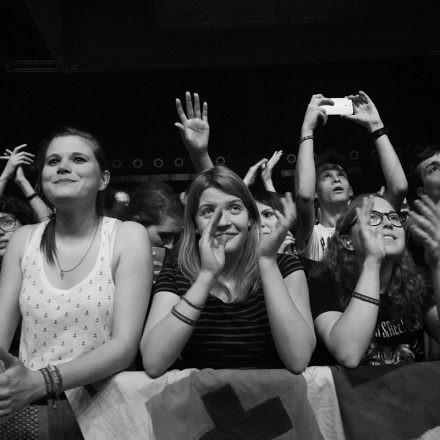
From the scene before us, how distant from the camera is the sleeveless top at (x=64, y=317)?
1.89 meters

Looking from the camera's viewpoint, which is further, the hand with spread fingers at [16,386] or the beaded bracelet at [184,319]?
the beaded bracelet at [184,319]

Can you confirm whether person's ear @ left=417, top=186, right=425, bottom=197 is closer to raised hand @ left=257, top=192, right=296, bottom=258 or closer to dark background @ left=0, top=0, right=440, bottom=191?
raised hand @ left=257, top=192, right=296, bottom=258

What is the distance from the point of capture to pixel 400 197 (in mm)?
2867

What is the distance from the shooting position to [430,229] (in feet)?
6.64

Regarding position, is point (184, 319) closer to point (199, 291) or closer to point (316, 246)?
point (199, 291)

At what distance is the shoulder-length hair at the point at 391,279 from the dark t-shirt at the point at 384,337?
0.02 meters

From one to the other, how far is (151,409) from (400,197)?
5.50 ft

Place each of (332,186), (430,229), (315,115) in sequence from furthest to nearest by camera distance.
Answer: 1. (332,186)
2. (315,115)
3. (430,229)

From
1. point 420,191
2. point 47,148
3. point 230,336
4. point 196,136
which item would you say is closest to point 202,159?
point 196,136

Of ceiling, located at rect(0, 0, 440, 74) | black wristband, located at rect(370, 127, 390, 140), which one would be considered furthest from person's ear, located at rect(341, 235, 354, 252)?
ceiling, located at rect(0, 0, 440, 74)

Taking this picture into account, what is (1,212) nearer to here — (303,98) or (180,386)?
(180,386)

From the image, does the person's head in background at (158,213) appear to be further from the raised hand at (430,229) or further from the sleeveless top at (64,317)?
the raised hand at (430,229)

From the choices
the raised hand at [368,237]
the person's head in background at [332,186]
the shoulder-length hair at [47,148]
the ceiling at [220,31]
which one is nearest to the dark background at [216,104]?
the ceiling at [220,31]

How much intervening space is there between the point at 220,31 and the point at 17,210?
102 inches
